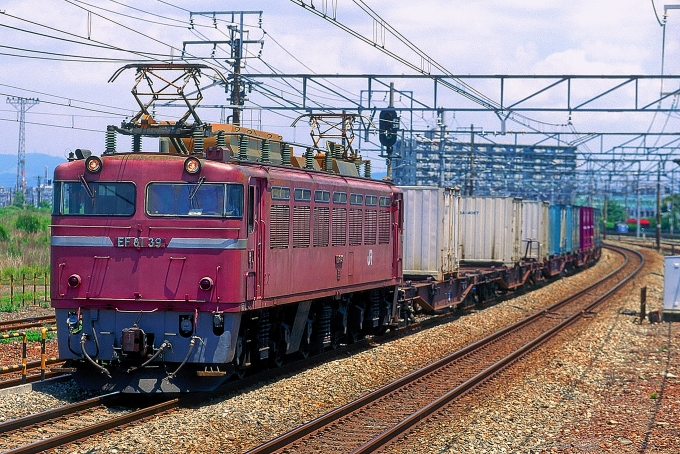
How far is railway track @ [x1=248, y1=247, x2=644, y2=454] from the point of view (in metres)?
11.4

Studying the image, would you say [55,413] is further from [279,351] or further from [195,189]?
[279,351]

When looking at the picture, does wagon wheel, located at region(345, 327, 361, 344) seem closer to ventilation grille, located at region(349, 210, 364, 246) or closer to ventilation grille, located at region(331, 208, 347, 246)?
ventilation grille, located at region(349, 210, 364, 246)

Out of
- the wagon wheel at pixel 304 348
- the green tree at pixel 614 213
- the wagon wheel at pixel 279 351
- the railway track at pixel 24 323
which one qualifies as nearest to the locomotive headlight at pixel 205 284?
the wagon wheel at pixel 279 351

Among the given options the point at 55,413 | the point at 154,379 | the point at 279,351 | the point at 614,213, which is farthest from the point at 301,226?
the point at 614,213

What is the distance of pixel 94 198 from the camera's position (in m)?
13.6

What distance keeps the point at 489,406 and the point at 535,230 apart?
934 inches

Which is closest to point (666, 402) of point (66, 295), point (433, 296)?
point (66, 295)

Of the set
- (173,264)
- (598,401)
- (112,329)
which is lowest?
(598,401)

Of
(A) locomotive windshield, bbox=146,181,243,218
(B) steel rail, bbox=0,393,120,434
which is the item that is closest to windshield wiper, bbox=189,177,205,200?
(A) locomotive windshield, bbox=146,181,243,218

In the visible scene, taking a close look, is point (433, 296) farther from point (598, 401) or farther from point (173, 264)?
point (173, 264)

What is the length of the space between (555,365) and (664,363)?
7.33 feet

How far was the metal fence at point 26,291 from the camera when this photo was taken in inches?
1035

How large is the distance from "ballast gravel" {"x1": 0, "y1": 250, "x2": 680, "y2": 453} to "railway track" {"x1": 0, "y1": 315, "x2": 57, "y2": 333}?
6.61 m

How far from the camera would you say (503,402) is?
14.4m
